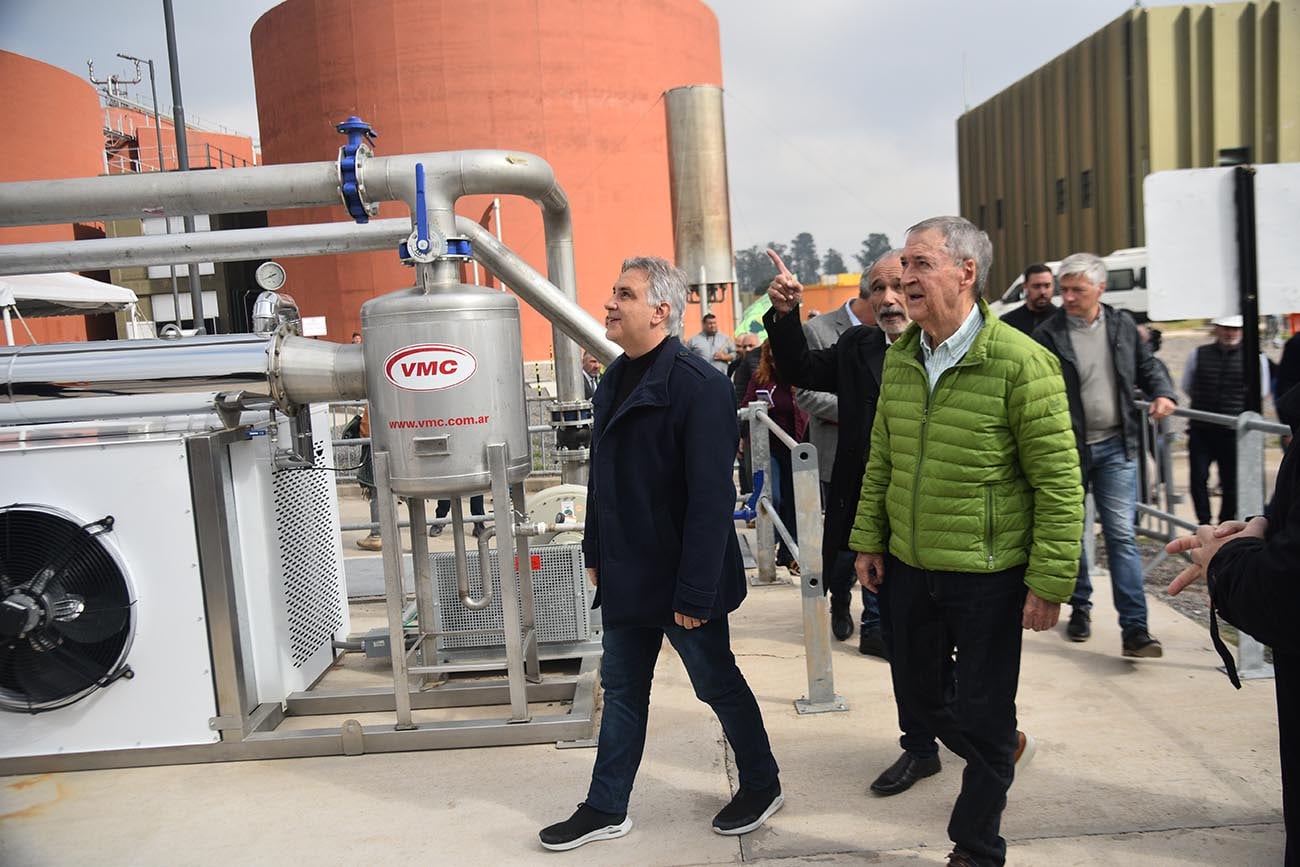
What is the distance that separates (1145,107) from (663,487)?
2624cm

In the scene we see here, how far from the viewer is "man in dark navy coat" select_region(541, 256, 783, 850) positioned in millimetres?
3188

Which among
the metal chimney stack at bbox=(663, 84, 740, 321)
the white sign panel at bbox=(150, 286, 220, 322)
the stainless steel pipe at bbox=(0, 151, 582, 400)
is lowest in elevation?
the stainless steel pipe at bbox=(0, 151, 582, 400)

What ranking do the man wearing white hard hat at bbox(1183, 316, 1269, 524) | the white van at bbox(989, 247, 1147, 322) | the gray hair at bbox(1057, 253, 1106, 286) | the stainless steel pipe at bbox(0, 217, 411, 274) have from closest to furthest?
the gray hair at bbox(1057, 253, 1106, 286) < the stainless steel pipe at bbox(0, 217, 411, 274) < the man wearing white hard hat at bbox(1183, 316, 1269, 524) < the white van at bbox(989, 247, 1147, 322)

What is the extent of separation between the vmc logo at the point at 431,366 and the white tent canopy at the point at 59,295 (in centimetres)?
1045

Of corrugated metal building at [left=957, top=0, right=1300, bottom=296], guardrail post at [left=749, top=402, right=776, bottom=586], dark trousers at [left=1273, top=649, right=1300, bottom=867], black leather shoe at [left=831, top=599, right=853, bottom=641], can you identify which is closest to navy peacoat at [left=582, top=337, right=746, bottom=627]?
dark trousers at [left=1273, top=649, right=1300, bottom=867]

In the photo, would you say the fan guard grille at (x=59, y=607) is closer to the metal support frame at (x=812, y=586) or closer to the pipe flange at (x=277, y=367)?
the pipe flange at (x=277, y=367)

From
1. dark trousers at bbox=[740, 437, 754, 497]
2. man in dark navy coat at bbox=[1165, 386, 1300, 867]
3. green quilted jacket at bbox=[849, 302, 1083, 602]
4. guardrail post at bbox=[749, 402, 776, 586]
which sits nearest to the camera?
man in dark navy coat at bbox=[1165, 386, 1300, 867]

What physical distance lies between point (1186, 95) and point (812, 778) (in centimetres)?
2612

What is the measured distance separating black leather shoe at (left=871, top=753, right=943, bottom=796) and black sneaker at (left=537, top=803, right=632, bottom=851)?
0.98m

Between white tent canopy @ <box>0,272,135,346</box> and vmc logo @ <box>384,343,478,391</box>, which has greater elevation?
white tent canopy @ <box>0,272,135,346</box>

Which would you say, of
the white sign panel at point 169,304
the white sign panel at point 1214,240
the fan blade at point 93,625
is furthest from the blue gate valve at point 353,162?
the white sign panel at point 169,304

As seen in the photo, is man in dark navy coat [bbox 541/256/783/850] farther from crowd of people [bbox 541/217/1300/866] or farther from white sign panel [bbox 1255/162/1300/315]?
white sign panel [bbox 1255/162/1300/315]

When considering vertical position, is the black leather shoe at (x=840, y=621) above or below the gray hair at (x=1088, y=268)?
below

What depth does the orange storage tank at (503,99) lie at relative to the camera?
22.0 m
